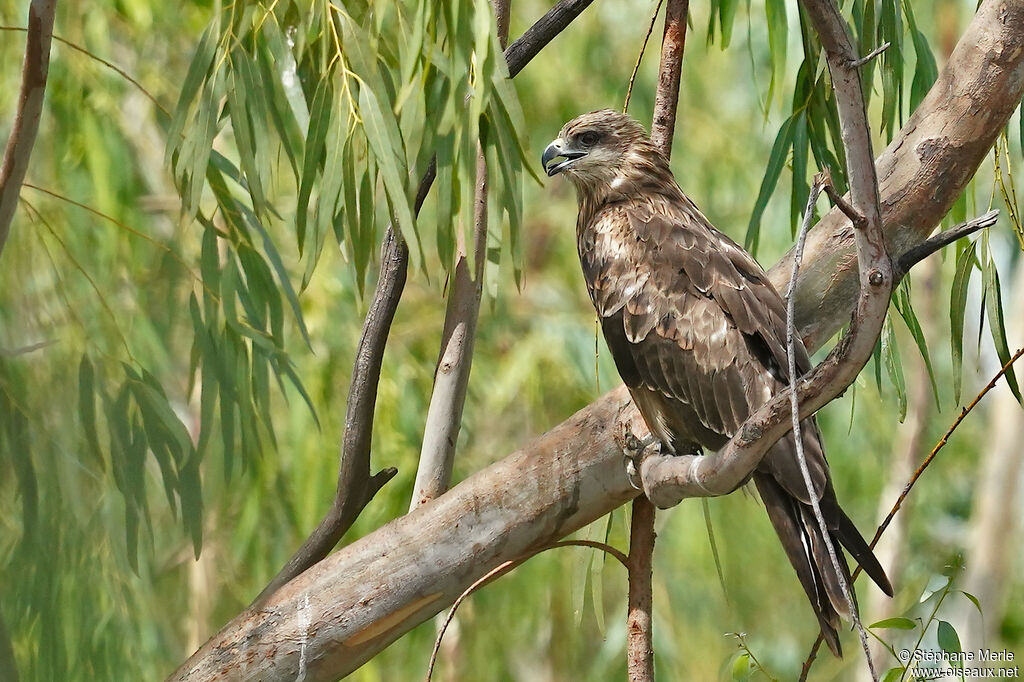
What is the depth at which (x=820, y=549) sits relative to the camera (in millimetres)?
1917

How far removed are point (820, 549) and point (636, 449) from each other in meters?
0.35

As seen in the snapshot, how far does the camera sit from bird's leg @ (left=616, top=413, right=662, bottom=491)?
2064mm

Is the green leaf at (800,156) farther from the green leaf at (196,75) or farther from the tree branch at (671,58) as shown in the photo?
the green leaf at (196,75)

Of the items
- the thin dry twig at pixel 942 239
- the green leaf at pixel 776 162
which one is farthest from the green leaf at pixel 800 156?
the thin dry twig at pixel 942 239

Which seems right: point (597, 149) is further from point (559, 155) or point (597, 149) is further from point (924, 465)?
point (924, 465)

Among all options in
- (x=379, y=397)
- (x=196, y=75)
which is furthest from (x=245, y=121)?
(x=379, y=397)

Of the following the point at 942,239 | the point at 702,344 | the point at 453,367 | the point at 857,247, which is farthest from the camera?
the point at 453,367

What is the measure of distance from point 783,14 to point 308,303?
246 centimetres

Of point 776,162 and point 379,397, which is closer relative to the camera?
point 776,162

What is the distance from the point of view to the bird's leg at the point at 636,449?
81.3 inches

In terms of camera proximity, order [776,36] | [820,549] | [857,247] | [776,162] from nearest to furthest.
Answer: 1. [857,247]
2. [820,549]
3. [776,162]
4. [776,36]

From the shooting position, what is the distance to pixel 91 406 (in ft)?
8.11

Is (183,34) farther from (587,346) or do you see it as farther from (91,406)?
(91,406)

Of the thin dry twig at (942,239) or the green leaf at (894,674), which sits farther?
the green leaf at (894,674)
